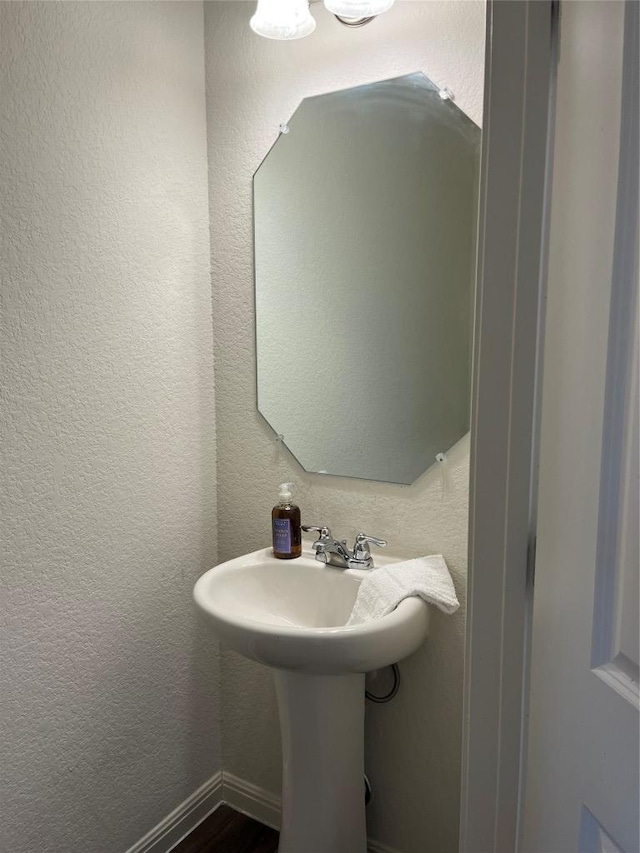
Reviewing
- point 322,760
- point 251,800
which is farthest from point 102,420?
point 251,800

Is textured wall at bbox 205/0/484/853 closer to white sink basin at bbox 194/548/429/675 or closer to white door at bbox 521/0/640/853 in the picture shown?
white sink basin at bbox 194/548/429/675

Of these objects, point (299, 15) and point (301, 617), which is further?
point (301, 617)

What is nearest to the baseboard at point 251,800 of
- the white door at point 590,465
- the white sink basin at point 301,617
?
the white sink basin at point 301,617

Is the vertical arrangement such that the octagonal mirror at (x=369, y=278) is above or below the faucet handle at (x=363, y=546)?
above

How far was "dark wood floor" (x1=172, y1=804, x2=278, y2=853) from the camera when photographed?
1.78 metres

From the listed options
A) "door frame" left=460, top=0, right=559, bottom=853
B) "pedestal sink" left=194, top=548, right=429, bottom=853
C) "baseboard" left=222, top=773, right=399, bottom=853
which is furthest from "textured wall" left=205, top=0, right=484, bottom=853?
"door frame" left=460, top=0, right=559, bottom=853

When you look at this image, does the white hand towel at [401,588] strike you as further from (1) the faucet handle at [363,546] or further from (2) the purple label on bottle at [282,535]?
(2) the purple label on bottle at [282,535]

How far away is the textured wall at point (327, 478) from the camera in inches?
59.5

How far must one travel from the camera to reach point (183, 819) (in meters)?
1.82

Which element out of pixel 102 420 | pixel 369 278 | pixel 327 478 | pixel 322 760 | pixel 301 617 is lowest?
pixel 322 760

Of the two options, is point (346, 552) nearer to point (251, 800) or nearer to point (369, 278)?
point (369, 278)

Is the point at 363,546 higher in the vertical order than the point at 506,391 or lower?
lower

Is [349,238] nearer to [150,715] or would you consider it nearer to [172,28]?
[172,28]

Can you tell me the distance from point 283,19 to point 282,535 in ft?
3.97
